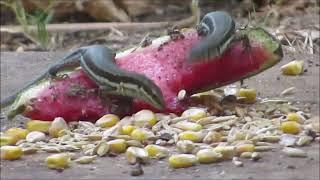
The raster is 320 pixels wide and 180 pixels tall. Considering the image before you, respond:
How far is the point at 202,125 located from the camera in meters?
2.15

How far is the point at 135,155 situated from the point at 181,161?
0.11 m

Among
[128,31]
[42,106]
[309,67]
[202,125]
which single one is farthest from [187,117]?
[128,31]

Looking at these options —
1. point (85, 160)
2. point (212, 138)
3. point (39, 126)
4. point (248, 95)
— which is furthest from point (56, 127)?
point (248, 95)

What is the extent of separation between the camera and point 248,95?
7.90ft

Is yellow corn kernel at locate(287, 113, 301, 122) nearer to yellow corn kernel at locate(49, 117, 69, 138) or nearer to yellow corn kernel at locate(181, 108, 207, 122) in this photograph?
yellow corn kernel at locate(181, 108, 207, 122)

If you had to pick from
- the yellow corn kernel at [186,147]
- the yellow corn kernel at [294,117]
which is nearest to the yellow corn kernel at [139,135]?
the yellow corn kernel at [186,147]

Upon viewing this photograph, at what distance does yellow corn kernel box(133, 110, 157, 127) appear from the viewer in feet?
7.15

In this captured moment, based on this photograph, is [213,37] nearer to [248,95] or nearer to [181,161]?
[248,95]

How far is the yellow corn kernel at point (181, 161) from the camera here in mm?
1871

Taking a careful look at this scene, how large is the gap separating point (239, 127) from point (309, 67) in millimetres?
764

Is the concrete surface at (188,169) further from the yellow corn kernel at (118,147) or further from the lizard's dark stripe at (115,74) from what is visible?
the lizard's dark stripe at (115,74)

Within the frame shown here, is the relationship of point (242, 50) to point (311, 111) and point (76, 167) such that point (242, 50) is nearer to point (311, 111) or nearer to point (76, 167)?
point (311, 111)

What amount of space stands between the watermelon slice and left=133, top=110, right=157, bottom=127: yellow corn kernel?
0.24 ft

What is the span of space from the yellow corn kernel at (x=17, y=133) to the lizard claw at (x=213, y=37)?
17.3 inches
